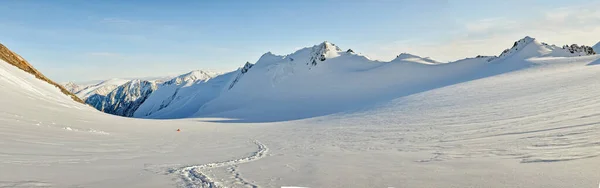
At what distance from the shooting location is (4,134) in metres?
14.1

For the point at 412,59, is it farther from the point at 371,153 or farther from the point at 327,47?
the point at 371,153

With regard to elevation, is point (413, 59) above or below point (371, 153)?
above

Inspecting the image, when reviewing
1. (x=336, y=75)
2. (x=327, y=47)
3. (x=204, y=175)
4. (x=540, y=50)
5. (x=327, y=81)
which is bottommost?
(x=204, y=175)

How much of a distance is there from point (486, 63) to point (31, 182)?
2658 inches

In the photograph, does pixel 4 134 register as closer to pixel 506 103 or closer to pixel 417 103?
pixel 506 103

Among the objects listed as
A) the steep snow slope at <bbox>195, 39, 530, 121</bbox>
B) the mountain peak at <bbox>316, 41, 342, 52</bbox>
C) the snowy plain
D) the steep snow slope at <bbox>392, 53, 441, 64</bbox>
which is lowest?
the snowy plain

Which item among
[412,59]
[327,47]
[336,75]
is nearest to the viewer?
[412,59]

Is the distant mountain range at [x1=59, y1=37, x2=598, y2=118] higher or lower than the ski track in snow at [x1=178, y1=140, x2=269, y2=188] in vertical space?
higher

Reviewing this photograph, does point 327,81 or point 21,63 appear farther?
point 327,81

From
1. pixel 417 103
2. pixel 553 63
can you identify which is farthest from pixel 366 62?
pixel 417 103

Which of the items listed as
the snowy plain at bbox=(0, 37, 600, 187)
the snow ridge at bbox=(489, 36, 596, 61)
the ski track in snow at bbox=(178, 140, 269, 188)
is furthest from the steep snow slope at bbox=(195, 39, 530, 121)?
the ski track in snow at bbox=(178, 140, 269, 188)

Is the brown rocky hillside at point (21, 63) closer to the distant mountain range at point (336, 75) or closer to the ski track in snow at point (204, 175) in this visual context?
the distant mountain range at point (336, 75)

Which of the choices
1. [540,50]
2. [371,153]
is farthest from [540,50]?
[371,153]

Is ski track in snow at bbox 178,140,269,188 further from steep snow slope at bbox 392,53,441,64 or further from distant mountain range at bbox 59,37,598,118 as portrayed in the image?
steep snow slope at bbox 392,53,441,64
